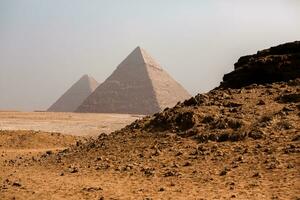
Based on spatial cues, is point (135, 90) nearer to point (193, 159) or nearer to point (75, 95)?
point (75, 95)

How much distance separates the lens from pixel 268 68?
647 inches

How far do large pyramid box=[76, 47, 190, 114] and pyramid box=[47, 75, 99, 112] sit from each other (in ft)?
54.0

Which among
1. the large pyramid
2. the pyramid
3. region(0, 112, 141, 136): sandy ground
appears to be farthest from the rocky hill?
the pyramid

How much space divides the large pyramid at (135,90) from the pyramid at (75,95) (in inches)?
648

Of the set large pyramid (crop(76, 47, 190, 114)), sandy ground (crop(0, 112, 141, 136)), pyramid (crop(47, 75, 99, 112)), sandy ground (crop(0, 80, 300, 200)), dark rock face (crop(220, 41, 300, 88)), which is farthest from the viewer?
pyramid (crop(47, 75, 99, 112))

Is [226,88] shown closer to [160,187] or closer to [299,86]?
[299,86]

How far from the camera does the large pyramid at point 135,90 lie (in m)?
86.8

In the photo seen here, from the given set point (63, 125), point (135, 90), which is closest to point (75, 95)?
point (135, 90)

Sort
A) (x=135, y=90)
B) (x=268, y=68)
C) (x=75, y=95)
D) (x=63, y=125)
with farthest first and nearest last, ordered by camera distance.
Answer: (x=75, y=95), (x=135, y=90), (x=63, y=125), (x=268, y=68)

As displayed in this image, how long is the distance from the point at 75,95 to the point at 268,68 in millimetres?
98378

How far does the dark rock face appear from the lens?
16.0 meters

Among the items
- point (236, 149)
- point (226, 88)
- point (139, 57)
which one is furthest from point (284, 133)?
point (139, 57)

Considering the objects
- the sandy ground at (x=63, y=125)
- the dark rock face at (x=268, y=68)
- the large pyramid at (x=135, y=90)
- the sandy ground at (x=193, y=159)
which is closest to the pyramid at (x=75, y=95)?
the large pyramid at (x=135, y=90)

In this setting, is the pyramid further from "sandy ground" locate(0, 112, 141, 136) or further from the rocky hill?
the rocky hill
